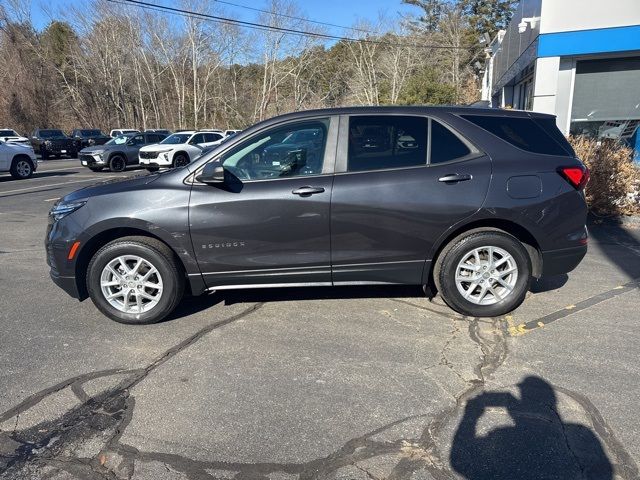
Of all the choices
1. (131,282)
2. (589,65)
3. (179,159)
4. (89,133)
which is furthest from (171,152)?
(89,133)

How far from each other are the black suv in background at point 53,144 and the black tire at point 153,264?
29300 millimetres

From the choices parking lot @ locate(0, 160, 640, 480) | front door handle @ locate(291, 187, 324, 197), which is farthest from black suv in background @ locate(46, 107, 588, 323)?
parking lot @ locate(0, 160, 640, 480)

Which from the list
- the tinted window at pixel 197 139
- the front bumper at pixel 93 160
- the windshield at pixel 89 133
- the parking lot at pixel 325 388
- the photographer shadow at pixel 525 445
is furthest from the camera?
the windshield at pixel 89 133

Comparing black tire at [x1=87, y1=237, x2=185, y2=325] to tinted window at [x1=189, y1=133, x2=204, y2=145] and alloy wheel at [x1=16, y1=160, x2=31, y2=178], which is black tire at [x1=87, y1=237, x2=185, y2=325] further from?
tinted window at [x1=189, y1=133, x2=204, y2=145]

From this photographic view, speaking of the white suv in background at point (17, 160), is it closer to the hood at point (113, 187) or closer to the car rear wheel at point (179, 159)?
the car rear wheel at point (179, 159)

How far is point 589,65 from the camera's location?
1183 cm

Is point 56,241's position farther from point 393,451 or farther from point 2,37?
point 2,37

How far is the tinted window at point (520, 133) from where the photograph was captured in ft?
14.0

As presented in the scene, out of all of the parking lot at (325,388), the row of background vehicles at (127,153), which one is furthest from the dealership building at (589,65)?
the row of background vehicles at (127,153)

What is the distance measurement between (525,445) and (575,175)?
251 cm

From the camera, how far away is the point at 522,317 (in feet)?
14.2

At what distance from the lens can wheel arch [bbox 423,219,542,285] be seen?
420 cm

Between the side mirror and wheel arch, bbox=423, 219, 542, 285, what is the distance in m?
1.89

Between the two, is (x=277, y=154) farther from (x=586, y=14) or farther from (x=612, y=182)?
(x=586, y=14)
